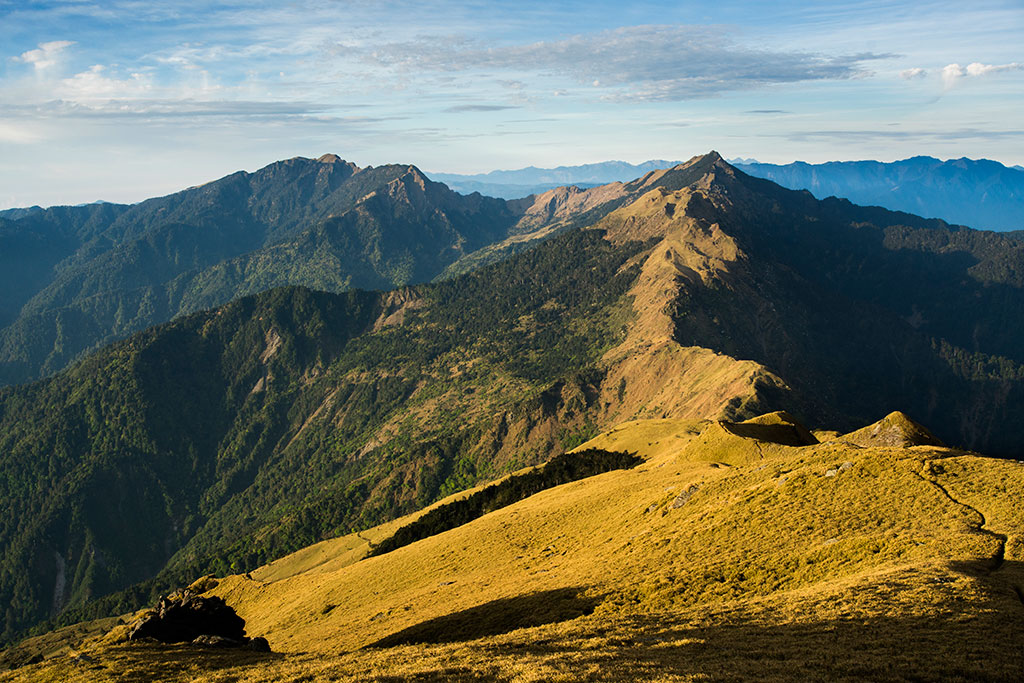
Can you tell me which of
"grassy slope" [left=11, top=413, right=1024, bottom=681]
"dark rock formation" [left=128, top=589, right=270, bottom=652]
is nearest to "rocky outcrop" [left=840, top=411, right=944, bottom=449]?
"grassy slope" [left=11, top=413, right=1024, bottom=681]

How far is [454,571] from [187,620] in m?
33.6

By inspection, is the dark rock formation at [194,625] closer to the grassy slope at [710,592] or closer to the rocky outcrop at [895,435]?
the grassy slope at [710,592]

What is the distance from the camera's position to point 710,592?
5094 centimetres

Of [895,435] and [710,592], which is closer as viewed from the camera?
[710,592]

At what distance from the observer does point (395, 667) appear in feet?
126

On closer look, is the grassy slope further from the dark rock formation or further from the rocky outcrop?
the rocky outcrop

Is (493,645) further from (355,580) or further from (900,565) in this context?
(355,580)

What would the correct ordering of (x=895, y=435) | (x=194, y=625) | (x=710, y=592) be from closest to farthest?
(x=710, y=592) → (x=194, y=625) → (x=895, y=435)

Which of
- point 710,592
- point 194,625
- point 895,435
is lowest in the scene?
point 194,625

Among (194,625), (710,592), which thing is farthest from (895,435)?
(194,625)

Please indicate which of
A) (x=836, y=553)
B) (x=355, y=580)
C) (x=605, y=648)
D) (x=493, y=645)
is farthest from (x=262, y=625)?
(x=836, y=553)

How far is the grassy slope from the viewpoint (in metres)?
34.2

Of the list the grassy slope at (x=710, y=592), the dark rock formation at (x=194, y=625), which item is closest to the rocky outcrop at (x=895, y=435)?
the grassy slope at (x=710, y=592)

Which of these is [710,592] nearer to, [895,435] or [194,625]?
[895,435]
